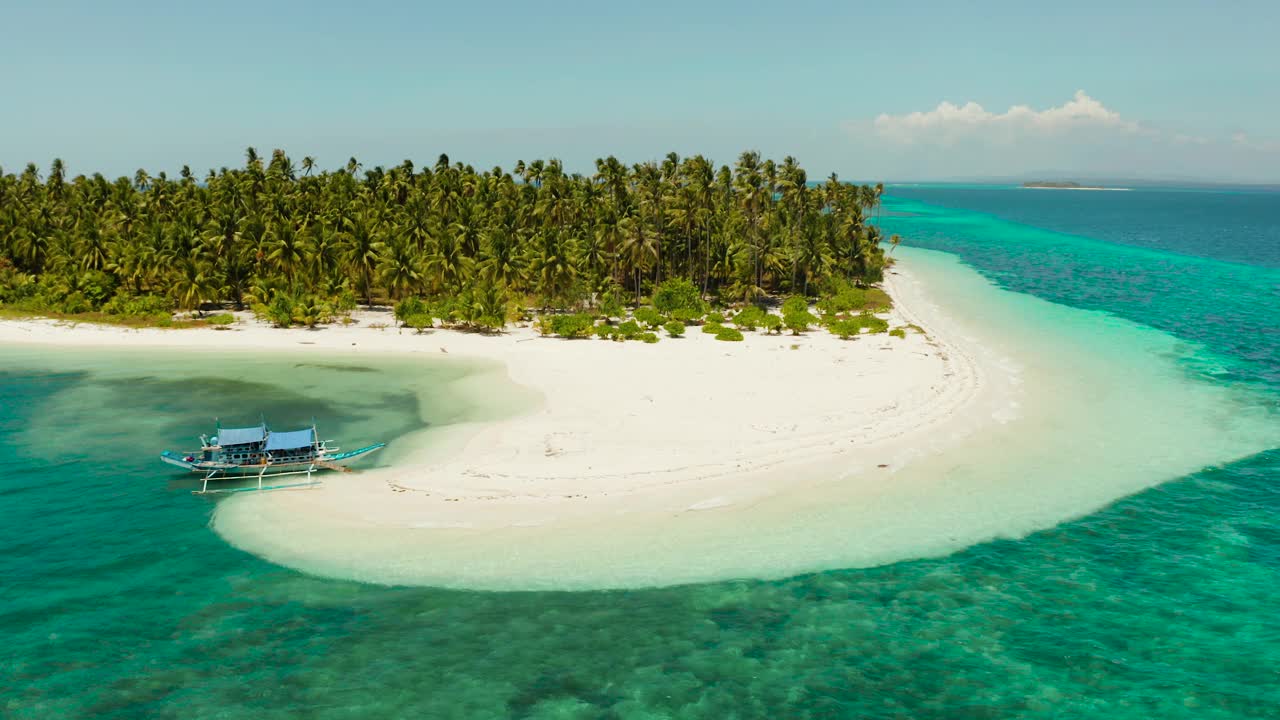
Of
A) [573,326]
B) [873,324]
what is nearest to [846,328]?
[873,324]

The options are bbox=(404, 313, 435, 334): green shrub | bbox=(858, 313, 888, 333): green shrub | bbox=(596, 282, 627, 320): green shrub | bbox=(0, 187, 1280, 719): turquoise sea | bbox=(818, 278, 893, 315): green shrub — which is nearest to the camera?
bbox=(0, 187, 1280, 719): turquoise sea

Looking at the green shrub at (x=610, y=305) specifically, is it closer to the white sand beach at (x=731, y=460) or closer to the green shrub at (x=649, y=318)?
the green shrub at (x=649, y=318)

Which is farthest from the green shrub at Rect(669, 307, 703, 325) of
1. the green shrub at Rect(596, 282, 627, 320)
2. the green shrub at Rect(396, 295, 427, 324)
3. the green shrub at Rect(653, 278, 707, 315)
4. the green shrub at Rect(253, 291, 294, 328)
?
the green shrub at Rect(253, 291, 294, 328)

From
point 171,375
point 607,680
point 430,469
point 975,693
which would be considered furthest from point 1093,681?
point 171,375

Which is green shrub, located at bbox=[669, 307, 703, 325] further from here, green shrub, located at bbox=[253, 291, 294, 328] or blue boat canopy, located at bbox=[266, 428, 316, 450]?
blue boat canopy, located at bbox=[266, 428, 316, 450]

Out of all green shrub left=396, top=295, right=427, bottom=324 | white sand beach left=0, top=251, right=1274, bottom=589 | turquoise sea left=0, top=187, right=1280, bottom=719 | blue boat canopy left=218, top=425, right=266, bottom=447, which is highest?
green shrub left=396, top=295, right=427, bottom=324

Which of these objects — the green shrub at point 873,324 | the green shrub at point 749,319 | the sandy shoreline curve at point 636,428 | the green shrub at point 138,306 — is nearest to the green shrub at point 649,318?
the sandy shoreline curve at point 636,428

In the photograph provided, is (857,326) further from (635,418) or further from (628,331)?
(635,418)
